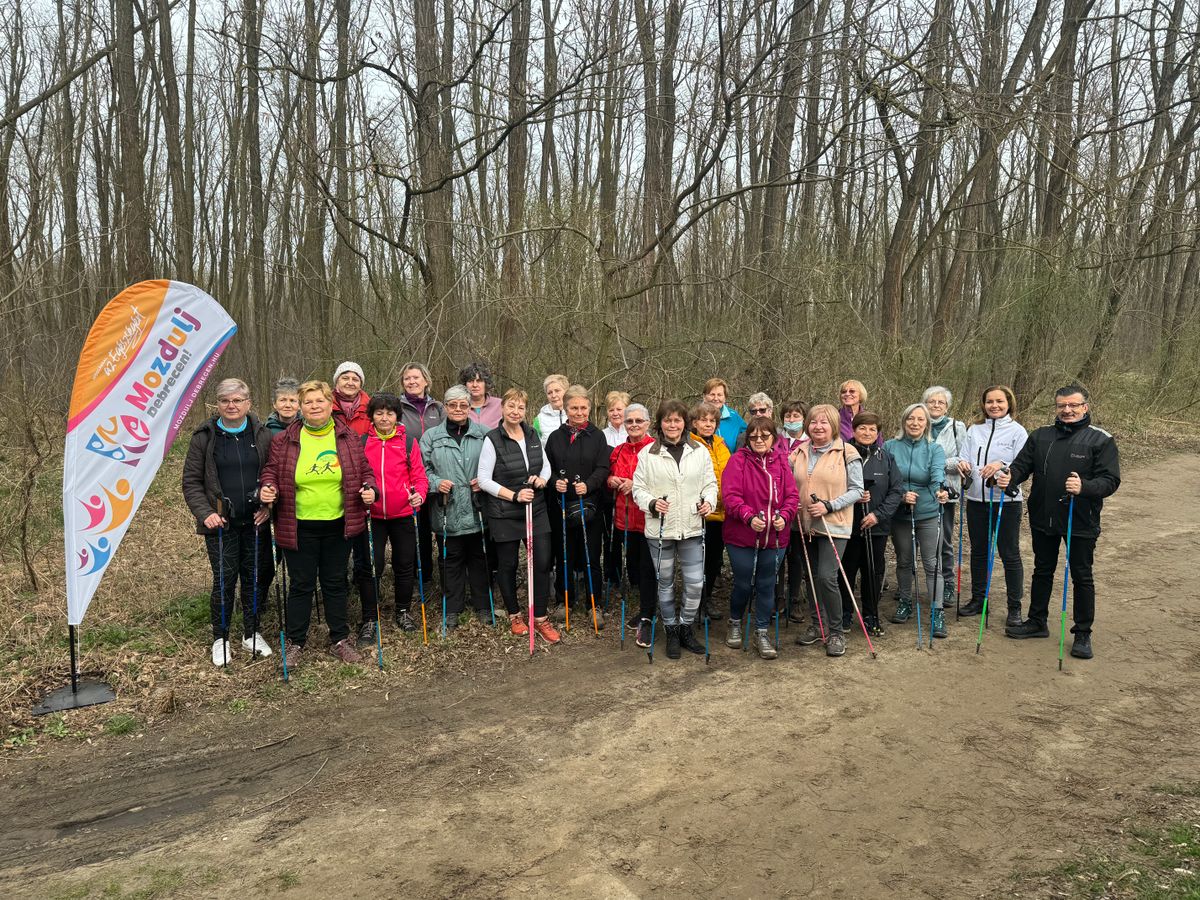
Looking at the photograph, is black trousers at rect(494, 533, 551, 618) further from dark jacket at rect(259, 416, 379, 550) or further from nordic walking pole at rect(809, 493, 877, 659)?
nordic walking pole at rect(809, 493, 877, 659)

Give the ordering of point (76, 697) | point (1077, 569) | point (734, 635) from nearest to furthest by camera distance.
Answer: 1. point (76, 697)
2. point (1077, 569)
3. point (734, 635)

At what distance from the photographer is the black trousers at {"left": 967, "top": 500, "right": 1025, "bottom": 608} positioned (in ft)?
19.7

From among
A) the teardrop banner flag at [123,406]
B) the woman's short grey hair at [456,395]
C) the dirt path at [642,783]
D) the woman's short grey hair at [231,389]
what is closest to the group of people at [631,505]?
the woman's short grey hair at [231,389]

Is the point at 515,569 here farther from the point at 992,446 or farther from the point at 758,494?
the point at 992,446

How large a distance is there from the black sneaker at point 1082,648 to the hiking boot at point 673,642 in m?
2.78

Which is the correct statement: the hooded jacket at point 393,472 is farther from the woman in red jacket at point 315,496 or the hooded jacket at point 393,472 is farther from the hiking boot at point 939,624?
the hiking boot at point 939,624

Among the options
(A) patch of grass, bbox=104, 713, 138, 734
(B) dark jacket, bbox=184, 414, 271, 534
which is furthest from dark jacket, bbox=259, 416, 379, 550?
(A) patch of grass, bbox=104, 713, 138, 734

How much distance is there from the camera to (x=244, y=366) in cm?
1639

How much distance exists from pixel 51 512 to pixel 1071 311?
16070mm

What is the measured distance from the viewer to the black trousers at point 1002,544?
19.7 feet

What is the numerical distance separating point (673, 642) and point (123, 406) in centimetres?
396

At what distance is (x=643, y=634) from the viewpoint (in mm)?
5754

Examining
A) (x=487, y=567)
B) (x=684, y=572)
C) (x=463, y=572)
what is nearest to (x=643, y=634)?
(x=684, y=572)

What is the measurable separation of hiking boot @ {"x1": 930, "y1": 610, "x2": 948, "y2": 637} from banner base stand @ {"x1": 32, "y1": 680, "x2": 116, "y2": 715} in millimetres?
5665
